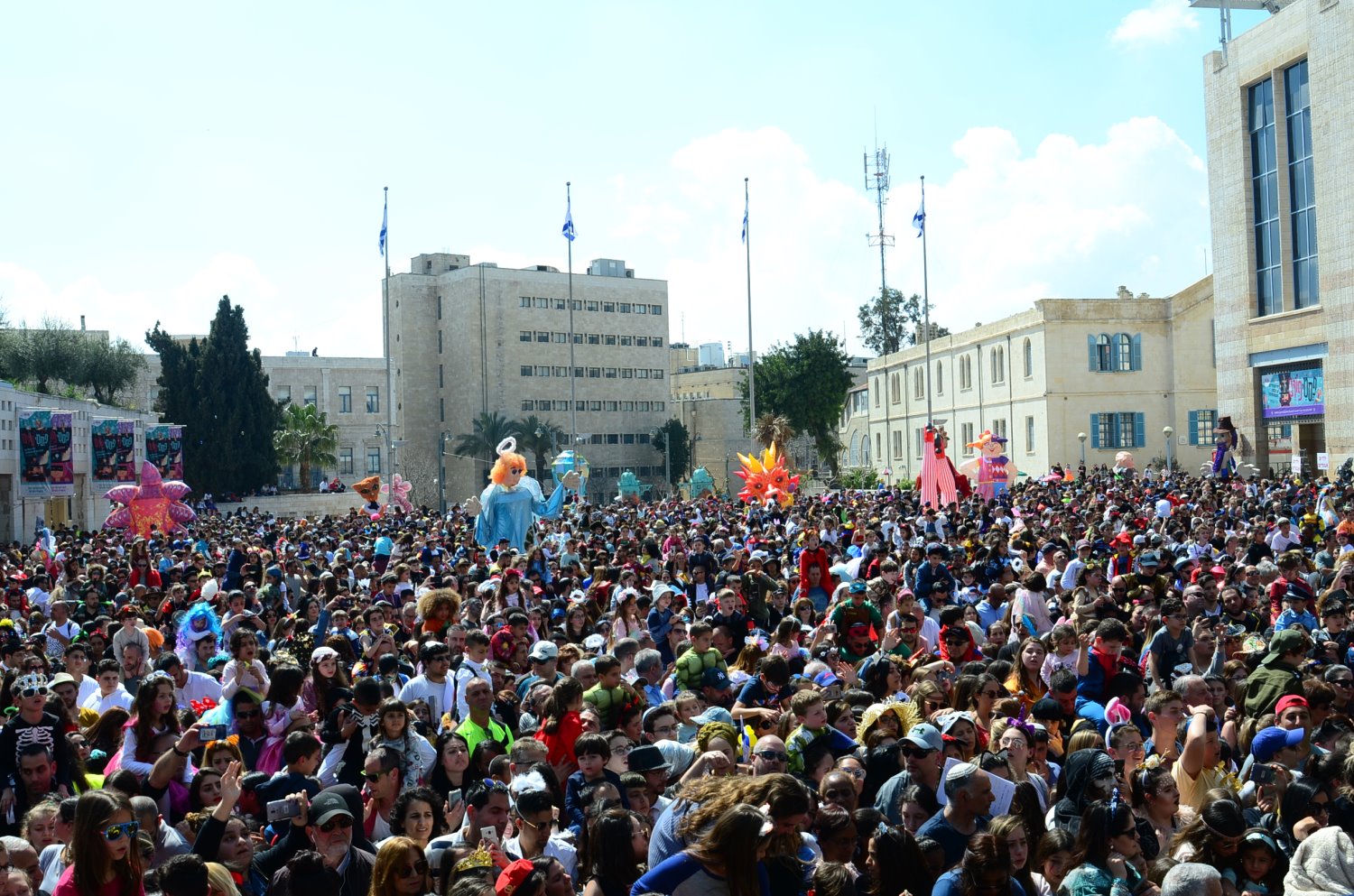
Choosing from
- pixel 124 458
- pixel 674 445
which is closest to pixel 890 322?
pixel 674 445

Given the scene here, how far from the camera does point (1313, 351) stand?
36156mm

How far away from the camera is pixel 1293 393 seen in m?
37.1

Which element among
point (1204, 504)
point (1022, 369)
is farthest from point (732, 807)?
point (1022, 369)

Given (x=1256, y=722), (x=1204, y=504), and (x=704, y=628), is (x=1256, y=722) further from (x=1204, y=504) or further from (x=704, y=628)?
(x=1204, y=504)

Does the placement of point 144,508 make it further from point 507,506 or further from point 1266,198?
point 1266,198

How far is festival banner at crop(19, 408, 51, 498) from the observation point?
36719 millimetres

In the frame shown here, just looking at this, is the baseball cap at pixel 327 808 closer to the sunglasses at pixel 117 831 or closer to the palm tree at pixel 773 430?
the sunglasses at pixel 117 831

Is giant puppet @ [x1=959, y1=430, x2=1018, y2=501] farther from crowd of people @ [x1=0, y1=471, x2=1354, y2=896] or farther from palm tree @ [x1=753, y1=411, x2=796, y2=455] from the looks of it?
palm tree @ [x1=753, y1=411, x2=796, y2=455]

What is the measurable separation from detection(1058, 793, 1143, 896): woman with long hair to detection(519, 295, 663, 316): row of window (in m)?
80.4

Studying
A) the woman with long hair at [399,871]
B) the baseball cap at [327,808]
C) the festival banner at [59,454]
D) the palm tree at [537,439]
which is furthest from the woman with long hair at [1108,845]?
the palm tree at [537,439]

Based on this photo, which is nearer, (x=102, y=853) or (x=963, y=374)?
(x=102, y=853)

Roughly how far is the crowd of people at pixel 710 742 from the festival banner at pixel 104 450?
30.9 meters

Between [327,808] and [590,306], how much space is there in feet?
272

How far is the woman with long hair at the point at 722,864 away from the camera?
424 cm
